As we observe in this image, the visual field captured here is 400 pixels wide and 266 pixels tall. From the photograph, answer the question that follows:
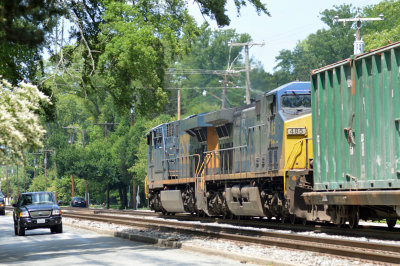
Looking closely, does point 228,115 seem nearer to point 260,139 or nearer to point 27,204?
point 260,139

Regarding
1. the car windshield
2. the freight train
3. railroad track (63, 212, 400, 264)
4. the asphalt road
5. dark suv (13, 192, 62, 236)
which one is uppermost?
the freight train

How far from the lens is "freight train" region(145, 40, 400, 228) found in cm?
1425

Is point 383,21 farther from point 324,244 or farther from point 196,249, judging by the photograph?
point 196,249

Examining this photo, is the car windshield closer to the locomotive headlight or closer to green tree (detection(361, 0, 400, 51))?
the locomotive headlight

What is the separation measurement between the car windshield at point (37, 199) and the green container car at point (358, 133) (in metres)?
12.0

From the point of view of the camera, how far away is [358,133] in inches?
593

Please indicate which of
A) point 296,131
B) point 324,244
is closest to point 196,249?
point 324,244

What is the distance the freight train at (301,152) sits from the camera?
14.2 meters

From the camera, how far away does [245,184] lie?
23.6m

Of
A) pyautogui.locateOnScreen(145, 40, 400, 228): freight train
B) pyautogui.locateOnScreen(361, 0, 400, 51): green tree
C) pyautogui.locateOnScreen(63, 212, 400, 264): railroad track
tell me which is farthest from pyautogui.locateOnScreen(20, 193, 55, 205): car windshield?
pyautogui.locateOnScreen(361, 0, 400, 51): green tree

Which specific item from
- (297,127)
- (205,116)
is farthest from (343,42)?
(297,127)

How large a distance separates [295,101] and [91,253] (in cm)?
821

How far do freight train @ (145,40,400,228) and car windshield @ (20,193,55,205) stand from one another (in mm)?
5923

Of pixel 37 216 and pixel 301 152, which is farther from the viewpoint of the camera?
pixel 37 216
